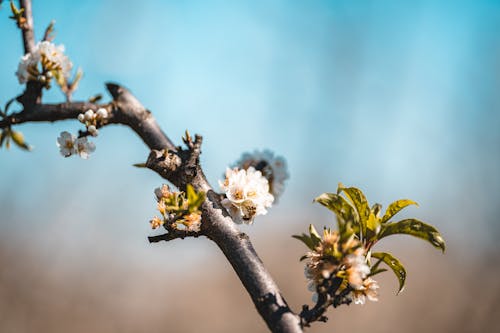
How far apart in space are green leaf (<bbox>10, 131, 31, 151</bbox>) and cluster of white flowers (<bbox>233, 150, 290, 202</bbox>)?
64cm

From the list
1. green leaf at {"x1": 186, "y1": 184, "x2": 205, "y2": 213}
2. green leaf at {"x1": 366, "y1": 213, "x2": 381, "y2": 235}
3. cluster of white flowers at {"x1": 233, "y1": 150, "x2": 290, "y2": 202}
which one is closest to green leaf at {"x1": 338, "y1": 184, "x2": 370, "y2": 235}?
green leaf at {"x1": 366, "y1": 213, "x2": 381, "y2": 235}

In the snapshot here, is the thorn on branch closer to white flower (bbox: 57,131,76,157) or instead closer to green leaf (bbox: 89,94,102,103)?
white flower (bbox: 57,131,76,157)

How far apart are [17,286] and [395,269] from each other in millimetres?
7168

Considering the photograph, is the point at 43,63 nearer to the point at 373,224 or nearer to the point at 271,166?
the point at 271,166

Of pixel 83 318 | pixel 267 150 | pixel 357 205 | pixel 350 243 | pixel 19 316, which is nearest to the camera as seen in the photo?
pixel 350 243

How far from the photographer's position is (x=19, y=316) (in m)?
5.97

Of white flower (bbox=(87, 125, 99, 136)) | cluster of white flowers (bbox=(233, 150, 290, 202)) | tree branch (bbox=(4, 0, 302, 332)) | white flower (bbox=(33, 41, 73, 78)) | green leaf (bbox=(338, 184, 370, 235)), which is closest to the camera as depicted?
tree branch (bbox=(4, 0, 302, 332))

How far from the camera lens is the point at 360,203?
2.29ft

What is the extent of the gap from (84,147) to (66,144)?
0.17ft

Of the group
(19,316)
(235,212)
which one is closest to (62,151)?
(235,212)

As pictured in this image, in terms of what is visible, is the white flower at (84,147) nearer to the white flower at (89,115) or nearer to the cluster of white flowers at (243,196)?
the white flower at (89,115)

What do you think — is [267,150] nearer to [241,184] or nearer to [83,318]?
[241,184]

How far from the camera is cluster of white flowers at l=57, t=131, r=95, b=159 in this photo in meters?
0.91

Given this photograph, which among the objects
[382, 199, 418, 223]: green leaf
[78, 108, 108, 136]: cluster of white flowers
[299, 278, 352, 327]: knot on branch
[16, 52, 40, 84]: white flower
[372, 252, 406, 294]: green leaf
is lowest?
[299, 278, 352, 327]: knot on branch
